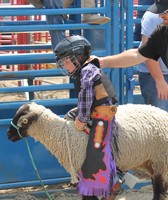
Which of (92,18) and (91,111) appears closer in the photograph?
(91,111)

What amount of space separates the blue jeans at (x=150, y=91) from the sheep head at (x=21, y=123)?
1.42 metres

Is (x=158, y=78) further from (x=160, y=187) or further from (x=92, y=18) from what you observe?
(x=160, y=187)

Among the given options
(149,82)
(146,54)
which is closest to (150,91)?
(149,82)

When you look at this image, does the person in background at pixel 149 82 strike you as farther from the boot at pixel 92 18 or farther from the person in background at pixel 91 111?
the person in background at pixel 91 111

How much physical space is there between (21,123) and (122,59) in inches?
38.5

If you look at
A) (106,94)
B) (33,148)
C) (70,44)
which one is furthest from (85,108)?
(33,148)

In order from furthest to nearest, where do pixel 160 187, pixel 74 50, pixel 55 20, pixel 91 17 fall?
Answer: 1. pixel 55 20
2. pixel 91 17
3. pixel 160 187
4. pixel 74 50

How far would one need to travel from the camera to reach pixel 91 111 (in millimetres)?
3354

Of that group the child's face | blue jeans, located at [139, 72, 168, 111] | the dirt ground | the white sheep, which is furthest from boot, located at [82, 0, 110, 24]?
the dirt ground

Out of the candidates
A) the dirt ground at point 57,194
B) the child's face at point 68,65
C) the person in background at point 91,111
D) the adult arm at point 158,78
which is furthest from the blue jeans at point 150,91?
the child's face at point 68,65

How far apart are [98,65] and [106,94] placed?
21 cm

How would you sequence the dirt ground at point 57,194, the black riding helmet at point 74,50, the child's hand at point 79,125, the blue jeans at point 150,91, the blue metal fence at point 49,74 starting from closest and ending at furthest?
the black riding helmet at point 74,50 → the child's hand at point 79,125 → the blue metal fence at point 49,74 → the dirt ground at point 57,194 → the blue jeans at point 150,91

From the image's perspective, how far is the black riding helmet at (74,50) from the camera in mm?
3191

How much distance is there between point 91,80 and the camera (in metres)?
3.22
